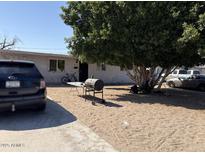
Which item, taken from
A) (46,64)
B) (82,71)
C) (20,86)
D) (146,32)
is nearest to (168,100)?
(146,32)

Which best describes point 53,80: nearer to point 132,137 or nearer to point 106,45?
point 106,45

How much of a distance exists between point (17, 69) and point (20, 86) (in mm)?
551

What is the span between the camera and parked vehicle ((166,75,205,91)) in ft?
67.8

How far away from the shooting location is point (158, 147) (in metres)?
5.27

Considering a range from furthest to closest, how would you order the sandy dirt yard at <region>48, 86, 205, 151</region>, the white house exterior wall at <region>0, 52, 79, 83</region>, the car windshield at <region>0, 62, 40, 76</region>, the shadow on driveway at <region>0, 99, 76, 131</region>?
1. the white house exterior wall at <region>0, 52, 79, 83</region>
2. the car windshield at <region>0, 62, 40, 76</region>
3. the shadow on driveway at <region>0, 99, 76, 131</region>
4. the sandy dirt yard at <region>48, 86, 205, 151</region>

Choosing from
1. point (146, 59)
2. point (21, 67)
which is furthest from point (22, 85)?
point (146, 59)

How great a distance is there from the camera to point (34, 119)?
756cm

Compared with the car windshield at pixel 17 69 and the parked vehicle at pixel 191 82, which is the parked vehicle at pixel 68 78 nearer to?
the parked vehicle at pixel 191 82

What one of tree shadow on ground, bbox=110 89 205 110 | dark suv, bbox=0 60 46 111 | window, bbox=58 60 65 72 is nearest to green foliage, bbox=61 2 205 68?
tree shadow on ground, bbox=110 89 205 110

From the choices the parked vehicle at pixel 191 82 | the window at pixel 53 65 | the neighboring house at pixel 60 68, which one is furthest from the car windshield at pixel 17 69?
the parked vehicle at pixel 191 82

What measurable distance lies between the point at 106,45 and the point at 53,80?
12.0m

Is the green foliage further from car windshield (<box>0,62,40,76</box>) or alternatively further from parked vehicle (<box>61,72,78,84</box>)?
parked vehicle (<box>61,72,78,84</box>)

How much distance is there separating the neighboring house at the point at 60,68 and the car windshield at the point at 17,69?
540 inches

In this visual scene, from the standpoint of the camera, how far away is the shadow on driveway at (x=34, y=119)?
267 inches
